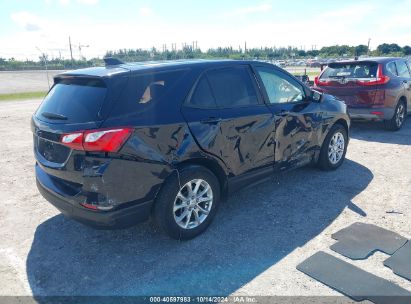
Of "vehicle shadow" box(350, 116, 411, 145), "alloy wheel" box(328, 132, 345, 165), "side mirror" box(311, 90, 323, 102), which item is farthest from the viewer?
"vehicle shadow" box(350, 116, 411, 145)

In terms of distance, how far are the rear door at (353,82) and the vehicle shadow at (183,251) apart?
154 inches

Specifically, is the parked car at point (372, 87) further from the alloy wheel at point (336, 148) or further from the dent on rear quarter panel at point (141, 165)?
the dent on rear quarter panel at point (141, 165)

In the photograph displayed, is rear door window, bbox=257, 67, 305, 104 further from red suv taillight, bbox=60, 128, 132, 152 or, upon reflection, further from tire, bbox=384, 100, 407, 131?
tire, bbox=384, 100, 407, 131

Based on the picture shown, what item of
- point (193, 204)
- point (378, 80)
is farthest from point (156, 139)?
point (378, 80)

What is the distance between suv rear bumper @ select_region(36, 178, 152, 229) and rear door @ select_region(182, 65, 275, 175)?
88 cm

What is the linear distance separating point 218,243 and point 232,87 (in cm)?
172

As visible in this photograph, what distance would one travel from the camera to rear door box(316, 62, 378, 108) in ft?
25.1

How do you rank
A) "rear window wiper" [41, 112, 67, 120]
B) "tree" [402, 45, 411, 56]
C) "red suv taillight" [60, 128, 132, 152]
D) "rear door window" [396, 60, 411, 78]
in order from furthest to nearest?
1. "tree" [402, 45, 411, 56]
2. "rear door window" [396, 60, 411, 78]
3. "rear window wiper" [41, 112, 67, 120]
4. "red suv taillight" [60, 128, 132, 152]

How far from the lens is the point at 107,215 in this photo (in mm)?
2955

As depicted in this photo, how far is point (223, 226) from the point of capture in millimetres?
3822

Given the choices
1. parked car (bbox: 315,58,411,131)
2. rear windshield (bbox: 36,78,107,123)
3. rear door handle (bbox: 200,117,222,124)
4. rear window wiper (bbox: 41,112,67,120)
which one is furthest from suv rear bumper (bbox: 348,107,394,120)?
rear window wiper (bbox: 41,112,67,120)

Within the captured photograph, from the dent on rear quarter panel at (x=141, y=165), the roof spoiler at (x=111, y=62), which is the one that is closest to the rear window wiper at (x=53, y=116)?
the dent on rear quarter panel at (x=141, y=165)

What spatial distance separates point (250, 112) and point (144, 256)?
1.93m

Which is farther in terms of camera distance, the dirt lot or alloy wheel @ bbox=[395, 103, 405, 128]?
alloy wheel @ bbox=[395, 103, 405, 128]
